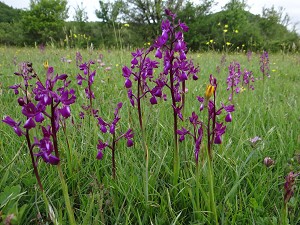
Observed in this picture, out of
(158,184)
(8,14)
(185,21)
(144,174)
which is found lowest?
(158,184)


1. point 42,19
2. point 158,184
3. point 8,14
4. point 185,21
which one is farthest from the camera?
point 8,14

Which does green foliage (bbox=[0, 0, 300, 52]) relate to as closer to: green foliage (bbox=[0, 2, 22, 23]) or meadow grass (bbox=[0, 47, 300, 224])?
green foliage (bbox=[0, 2, 22, 23])

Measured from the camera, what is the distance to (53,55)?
7801 millimetres

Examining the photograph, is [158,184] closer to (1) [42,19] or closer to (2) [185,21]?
(2) [185,21]

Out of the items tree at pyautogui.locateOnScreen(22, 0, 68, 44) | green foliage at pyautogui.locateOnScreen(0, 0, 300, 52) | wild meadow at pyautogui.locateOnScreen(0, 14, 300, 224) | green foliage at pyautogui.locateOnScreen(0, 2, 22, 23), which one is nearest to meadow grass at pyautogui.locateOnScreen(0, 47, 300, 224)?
wild meadow at pyautogui.locateOnScreen(0, 14, 300, 224)

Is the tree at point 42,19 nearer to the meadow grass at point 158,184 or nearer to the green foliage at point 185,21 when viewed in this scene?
the green foliage at point 185,21

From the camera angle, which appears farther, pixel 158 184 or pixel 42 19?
pixel 42 19

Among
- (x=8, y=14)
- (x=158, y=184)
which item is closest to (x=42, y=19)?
(x=8, y=14)

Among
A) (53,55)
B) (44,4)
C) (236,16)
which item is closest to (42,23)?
(44,4)

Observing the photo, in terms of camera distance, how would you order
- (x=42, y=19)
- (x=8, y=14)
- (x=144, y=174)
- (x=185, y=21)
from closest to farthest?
(x=144, y=174) < (x=185, y=21) < (x=42, y=19) < (x=8, y=14)

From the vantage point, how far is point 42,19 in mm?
39281

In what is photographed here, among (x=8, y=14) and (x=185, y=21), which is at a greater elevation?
(x=8, y=14)

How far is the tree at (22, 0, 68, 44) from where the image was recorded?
37031 mm

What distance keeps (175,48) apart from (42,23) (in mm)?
40453
